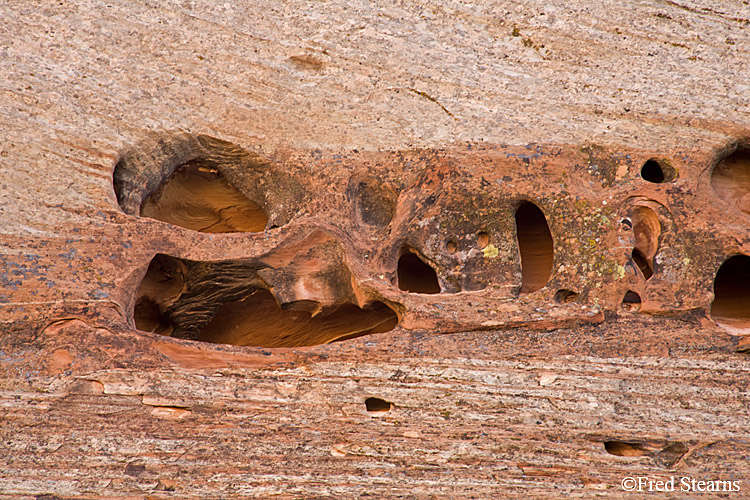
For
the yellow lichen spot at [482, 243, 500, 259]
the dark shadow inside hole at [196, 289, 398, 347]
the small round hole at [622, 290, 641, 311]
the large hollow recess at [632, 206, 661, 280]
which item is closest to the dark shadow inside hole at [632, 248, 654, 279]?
the large hollow recess at [632, 206, 661, 280]

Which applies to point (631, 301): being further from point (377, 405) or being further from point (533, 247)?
point (377, 405)

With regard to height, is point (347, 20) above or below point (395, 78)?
above

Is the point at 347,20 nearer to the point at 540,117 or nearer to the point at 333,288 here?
the point at 540,117

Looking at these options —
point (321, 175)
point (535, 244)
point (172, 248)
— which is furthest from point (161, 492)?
point (535, 244)

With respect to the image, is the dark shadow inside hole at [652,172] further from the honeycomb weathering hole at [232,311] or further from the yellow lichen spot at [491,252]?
the honeycomb weathering hole at [232,311]

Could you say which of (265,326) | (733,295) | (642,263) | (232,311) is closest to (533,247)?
(642,263)

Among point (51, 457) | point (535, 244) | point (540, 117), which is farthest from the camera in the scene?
point (535, 244)

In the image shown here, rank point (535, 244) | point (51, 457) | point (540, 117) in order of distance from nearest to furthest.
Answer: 1. point (51, 457)
2. point (540, 117)
3. point (535, 244)
